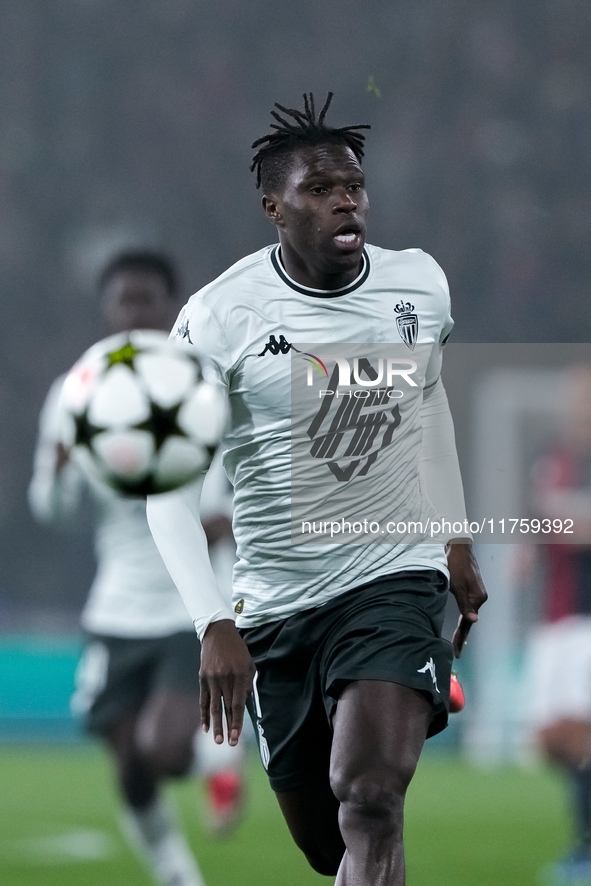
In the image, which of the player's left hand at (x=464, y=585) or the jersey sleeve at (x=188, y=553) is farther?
the player's left hand at (x=464, y=585)

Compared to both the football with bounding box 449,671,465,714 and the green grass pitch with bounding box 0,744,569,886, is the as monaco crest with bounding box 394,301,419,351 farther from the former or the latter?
the green grass pitch with bounding box 0,744,569,886

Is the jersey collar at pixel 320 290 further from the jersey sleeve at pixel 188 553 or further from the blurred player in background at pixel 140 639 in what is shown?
the blurred player in background at pixel 140 639

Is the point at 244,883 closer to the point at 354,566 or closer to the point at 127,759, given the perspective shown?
the point at 127,759

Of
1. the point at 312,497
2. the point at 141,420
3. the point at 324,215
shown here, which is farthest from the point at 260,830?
the point at 141,420

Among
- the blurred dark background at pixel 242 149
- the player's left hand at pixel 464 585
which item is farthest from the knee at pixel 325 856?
the blurred dark background at pixel 242 149

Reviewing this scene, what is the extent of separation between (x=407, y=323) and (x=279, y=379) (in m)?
0.34

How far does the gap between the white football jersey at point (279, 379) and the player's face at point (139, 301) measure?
2.03 metres

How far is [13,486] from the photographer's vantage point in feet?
39.8

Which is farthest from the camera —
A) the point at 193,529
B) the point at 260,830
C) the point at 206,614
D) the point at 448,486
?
the point at 260,830

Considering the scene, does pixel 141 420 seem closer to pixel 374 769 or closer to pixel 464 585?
pixel 374 769

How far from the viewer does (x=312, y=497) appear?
122 inches

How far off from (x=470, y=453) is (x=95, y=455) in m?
8.78

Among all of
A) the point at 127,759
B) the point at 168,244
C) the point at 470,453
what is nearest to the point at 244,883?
the point at 127,759

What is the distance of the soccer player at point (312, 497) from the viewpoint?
9.55ft
